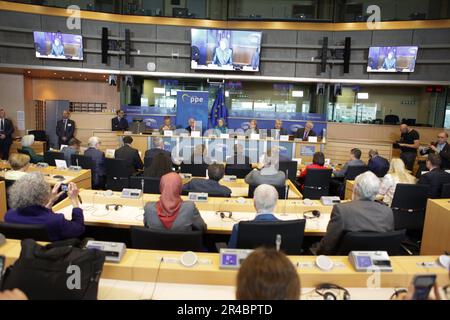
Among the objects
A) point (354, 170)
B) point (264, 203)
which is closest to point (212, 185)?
point (264, 203)

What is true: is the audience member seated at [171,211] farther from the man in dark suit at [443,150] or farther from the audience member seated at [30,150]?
the man in dark suit at [443,150]

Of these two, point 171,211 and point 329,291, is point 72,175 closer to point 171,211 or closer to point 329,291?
point 171,211

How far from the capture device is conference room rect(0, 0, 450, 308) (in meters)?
2.50

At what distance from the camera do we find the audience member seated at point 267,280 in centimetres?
128

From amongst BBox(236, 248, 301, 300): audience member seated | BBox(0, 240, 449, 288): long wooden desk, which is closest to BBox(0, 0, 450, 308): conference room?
BBox(0, 240, 449, 288): long wooden desk

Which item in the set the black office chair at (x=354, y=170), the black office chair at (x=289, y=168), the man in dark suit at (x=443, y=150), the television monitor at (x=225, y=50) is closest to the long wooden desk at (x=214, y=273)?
the black office chair at (x=289, y=168)

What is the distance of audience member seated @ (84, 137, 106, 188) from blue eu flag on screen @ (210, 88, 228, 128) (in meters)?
5.85

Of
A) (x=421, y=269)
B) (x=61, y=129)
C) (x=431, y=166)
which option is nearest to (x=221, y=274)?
(x=421, y=269)

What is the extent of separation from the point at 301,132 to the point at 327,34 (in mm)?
3456

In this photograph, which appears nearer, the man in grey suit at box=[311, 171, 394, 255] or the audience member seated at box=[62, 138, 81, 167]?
the man in grey suit at box=[311, 171, 394, 255]

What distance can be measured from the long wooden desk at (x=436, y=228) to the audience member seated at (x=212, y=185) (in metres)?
2.33

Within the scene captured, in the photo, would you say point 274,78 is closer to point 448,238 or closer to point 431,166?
point 431,166

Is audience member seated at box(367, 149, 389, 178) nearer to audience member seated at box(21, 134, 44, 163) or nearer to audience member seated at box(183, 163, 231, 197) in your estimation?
audience member seated at box(183, 163, 231, 197)
